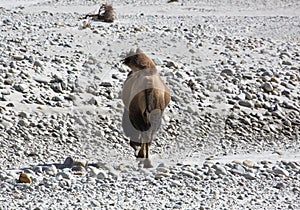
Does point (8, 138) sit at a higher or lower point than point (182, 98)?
lower

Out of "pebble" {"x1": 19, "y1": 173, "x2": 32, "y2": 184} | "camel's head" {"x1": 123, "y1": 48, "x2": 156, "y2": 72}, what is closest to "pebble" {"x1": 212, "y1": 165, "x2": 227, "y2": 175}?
"camel's head" {"x1": 123, "y1": 48, "x2": 156, "y2": 72}

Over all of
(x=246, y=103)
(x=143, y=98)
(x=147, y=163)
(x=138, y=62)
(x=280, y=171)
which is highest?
(x=246, y=103)

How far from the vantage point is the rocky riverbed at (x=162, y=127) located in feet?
23.2

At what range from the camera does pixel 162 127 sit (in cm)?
972

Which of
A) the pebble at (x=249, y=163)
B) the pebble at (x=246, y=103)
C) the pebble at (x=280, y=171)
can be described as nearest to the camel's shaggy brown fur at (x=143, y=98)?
the pebble at (x=249, y=163)

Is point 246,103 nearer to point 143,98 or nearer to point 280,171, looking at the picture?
point 280,171

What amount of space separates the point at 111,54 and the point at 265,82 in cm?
287

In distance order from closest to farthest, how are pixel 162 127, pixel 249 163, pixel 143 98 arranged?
pixel 143 98 < pixel 249 163 < pixel 162 127

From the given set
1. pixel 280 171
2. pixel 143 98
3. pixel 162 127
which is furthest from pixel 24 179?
pixel 162 127

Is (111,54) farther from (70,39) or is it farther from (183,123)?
(70,39)

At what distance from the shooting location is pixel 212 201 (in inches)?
274

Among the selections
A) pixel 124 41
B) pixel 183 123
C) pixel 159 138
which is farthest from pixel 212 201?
pixel 124 41

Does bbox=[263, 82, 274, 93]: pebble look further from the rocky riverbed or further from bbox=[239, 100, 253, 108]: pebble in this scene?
bbox=[239, 100, 253, 108]: pebble

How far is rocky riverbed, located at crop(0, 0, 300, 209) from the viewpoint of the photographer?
7062 millimetres
